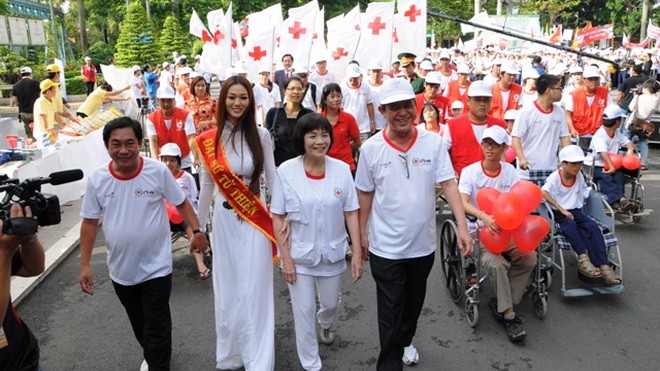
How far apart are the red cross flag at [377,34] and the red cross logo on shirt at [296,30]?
3.69ft

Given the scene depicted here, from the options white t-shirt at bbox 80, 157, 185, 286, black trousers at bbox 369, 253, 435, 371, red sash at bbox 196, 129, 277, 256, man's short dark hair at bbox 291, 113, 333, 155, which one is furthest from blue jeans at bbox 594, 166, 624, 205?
white t-shirt at bbox 80, 157, 185, 286

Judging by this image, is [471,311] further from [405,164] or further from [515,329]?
[405,164]

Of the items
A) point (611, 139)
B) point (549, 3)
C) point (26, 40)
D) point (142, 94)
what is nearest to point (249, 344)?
point (611, 139)

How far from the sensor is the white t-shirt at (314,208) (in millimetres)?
3453

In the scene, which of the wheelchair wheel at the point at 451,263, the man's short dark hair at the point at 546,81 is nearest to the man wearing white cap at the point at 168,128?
the wheelchair wheel at the point at 451,263

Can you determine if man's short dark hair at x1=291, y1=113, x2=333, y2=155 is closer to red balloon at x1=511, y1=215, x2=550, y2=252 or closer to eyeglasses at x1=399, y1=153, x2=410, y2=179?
eyeglasses at x1=399, y1=153, x2=410, y2=179

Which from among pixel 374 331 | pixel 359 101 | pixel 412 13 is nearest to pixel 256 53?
pixel 412 13

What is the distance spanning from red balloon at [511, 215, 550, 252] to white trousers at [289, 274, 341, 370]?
1405 mm

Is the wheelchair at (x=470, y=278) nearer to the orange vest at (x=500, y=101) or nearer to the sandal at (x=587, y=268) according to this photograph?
the sandal at (x=587, y=268)

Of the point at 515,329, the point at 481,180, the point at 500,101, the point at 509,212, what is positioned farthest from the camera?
the point at 500,101

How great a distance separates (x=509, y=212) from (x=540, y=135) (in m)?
1.99

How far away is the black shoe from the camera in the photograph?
4055mm

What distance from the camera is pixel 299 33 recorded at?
10828 millimetres

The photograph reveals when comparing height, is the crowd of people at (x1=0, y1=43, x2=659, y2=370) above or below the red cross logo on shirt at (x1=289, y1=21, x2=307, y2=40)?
below
